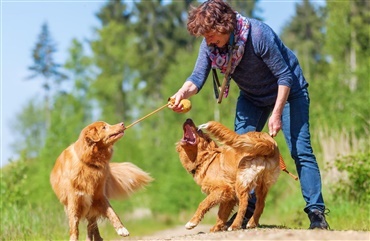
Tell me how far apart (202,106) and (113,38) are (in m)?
16.6

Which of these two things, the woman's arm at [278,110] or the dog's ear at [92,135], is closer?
the woman's arm at [278,110]

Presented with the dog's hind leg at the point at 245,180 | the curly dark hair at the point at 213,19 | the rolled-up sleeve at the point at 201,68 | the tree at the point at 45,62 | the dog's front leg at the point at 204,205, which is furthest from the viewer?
the tree at the point at 45,62

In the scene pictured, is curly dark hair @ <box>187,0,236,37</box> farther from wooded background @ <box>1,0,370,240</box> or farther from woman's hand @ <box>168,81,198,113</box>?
wooded background @ <box>1,0,370,240</box>

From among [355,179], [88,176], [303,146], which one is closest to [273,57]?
[303,146]

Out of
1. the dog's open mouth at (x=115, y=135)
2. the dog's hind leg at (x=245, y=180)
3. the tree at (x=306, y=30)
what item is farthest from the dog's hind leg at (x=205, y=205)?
the tree at (x=306, y=30)

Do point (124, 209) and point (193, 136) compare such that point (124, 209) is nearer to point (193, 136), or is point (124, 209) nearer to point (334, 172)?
point (334, 172)

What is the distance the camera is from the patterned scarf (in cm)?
660

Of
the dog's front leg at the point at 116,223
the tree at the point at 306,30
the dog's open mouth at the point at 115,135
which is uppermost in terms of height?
the tree at the point at 306,30

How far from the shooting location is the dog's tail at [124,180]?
7.92m

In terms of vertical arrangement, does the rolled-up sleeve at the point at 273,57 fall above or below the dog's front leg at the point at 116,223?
above

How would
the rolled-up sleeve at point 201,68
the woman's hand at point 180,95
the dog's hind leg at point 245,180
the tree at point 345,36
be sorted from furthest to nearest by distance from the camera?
1. the tree at point 345,36
2. the rolled-up sleeve at point 201,68
3. the woman's hand at point 180,95
4. the dog's hind leg at point 245,180

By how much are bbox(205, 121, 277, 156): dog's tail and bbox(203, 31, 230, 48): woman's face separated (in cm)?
80

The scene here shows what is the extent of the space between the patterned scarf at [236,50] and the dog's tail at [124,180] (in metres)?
1.94

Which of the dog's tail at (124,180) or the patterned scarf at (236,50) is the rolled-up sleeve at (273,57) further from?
the dog's tail at (124,180)
